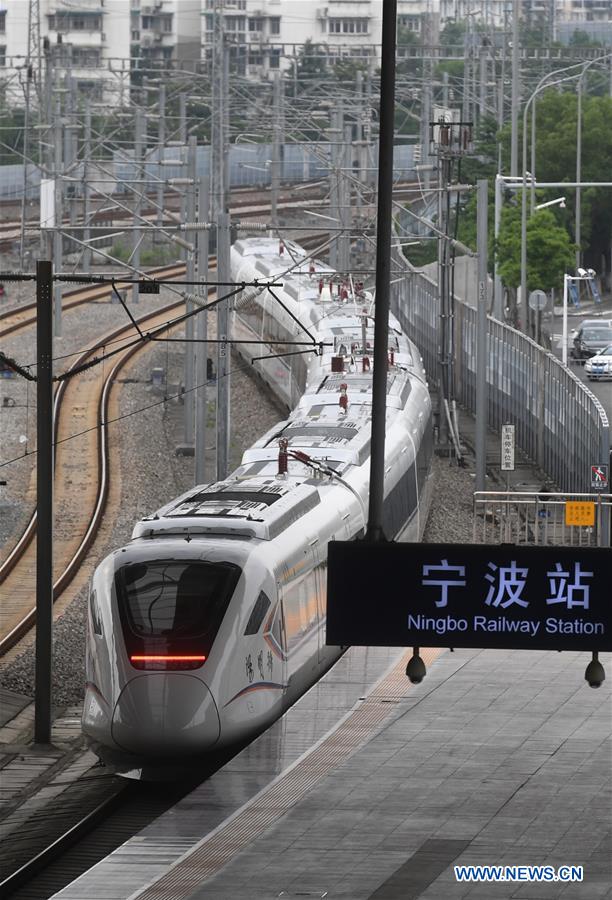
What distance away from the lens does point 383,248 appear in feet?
37.5

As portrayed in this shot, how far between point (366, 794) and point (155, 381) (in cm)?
2918

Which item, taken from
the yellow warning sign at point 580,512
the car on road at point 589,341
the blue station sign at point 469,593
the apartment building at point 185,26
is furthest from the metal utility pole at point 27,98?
the blue station sign at point 469,593

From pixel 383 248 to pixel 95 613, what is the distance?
222 inches

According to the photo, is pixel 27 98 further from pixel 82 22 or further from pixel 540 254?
pixel 82 22

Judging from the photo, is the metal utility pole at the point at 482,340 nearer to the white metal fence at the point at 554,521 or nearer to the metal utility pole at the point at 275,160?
the white metal fence at the point at 554,521

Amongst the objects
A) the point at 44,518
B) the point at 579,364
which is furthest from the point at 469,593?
the point at 579,364

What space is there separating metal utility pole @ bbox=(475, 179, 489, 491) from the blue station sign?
2083 cm

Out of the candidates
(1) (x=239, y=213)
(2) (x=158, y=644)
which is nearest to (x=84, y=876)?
(2) (x=158, y=644)

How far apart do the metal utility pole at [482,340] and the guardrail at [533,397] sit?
1.44m

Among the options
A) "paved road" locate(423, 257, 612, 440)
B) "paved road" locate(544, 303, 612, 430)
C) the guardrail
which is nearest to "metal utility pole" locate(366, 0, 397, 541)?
the guardrail

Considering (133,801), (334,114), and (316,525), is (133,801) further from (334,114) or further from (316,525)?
(334,114)

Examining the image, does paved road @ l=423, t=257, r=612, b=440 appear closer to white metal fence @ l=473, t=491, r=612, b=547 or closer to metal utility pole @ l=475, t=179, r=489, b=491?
metal utility pole @ l=475, t=179, r=489, b=491

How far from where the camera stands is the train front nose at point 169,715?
15.0 m

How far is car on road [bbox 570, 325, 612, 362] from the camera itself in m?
49.4
